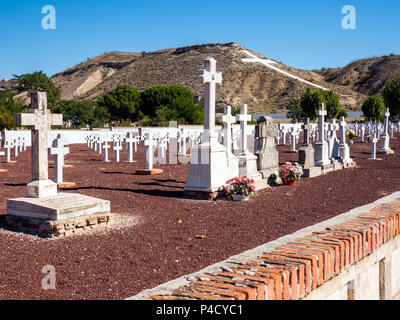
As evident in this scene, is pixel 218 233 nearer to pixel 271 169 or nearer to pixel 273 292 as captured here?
pixel 273 292

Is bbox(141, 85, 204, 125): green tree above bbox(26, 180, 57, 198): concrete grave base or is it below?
above

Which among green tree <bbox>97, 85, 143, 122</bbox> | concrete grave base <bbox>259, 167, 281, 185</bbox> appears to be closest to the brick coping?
concrete grave base <bbox>259, 167, 281, 185</bbox>

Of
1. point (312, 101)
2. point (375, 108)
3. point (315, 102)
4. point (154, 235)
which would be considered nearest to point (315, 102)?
point (315, 102)

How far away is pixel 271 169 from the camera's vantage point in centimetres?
1238

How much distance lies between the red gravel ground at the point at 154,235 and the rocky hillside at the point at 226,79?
6637cm

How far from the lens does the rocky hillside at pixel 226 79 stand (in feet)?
A: 273

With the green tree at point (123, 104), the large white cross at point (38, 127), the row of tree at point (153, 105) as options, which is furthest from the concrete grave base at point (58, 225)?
the green tree at point (123, 104)

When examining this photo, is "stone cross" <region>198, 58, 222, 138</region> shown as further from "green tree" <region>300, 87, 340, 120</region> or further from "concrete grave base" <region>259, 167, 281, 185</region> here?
"green tree" <region>300, 87, 340, 120</region>

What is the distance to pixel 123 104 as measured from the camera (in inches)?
2430

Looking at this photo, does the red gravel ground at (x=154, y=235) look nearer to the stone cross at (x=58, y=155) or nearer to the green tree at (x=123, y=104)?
the stone cross at (x=58, y=155)

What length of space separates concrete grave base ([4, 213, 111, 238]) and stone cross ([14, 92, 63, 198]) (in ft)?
1.63

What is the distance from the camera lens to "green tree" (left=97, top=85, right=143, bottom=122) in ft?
203
